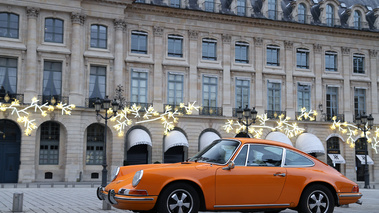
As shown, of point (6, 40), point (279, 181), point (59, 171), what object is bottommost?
point (59, 171)

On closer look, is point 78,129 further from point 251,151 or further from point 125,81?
point 251,151

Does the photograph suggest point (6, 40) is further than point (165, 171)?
Yes

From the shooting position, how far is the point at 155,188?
8.16 meters

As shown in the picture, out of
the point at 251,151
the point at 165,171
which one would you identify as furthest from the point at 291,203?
the point at 165,171

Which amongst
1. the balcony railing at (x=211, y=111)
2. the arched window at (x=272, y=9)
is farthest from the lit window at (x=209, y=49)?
the arched window at (x=272, y=9)

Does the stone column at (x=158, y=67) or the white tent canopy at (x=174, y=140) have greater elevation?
the stone column at (x=158, y=67)

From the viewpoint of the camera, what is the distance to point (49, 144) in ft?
106

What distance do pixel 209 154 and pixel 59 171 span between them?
24.7m

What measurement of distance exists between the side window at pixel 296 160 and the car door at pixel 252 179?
0.71ft

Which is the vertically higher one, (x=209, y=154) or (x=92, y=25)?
(x=92, y=25)

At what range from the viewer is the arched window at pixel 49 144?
3216cm

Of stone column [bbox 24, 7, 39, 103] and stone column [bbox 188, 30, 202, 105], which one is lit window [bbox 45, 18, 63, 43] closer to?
stone column [bbox 24, 7, 39, 103]

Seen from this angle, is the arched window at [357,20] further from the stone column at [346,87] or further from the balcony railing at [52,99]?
the balcony railing at [52,99]

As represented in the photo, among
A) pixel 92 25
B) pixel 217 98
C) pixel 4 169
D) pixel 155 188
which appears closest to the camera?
pixel 155 188
